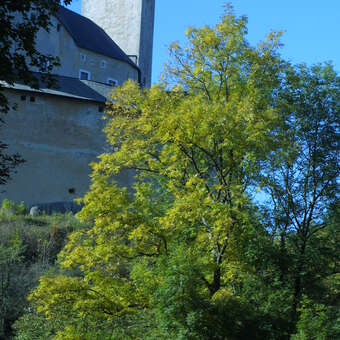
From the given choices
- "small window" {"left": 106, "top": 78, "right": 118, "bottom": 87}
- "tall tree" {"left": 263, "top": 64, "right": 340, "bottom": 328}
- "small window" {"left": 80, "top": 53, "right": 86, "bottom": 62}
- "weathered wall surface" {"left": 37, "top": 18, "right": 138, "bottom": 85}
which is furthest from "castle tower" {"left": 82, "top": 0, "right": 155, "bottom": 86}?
"tall tree" {"left": 263, "top": 64, "right": 340, "bottom": 328}

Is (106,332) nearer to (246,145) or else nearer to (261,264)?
(261,264)

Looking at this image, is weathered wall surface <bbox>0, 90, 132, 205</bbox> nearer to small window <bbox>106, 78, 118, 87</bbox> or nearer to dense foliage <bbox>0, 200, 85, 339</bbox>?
dense foliage <bbox>0, 200, 85, 339</bbox>

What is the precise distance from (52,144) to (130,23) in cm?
1911

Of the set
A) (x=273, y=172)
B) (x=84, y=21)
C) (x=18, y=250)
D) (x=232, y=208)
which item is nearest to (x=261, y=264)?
(x=232, y=208)

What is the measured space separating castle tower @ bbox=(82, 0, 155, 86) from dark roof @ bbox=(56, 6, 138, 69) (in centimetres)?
197

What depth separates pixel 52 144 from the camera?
28.9 meters

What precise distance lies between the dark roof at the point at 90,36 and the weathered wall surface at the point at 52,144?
8626 mm

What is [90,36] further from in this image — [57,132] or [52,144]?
[52,144]

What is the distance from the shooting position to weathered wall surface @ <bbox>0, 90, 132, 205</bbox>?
90.9ft

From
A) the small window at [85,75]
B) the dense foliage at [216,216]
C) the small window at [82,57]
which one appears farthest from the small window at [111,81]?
the dense foliage at [216,216]

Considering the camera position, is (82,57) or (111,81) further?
(111,81)

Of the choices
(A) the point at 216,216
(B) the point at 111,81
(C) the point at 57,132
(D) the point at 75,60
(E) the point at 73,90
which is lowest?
(A) the point at 216,216

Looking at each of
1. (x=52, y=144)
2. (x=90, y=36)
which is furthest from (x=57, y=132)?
(x=90, y=36)

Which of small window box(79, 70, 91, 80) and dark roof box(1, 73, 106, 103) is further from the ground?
small window box(79, 70, 91, 80)
